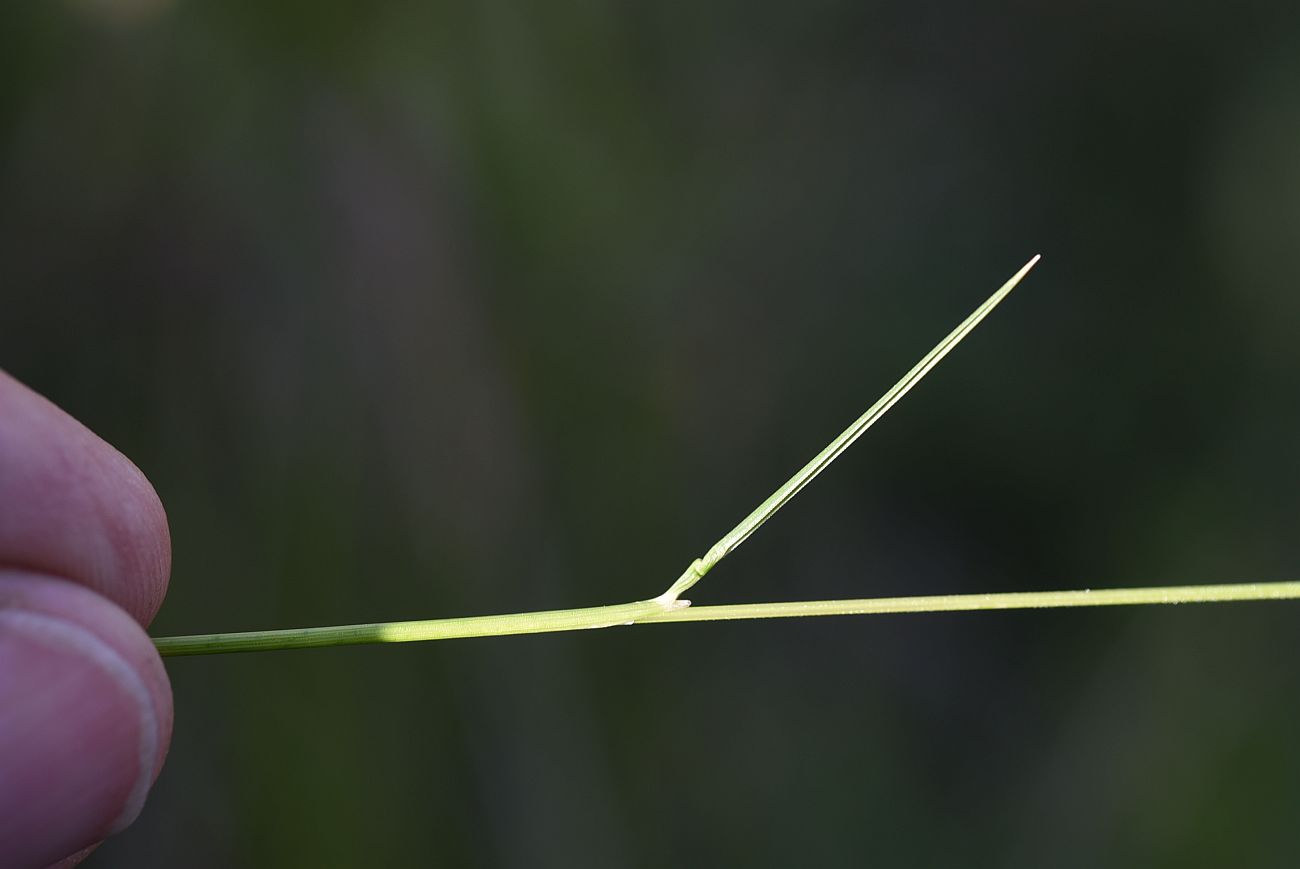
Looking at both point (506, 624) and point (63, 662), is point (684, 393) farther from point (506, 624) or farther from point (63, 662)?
point (63, 662)

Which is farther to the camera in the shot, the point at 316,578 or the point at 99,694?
the point at 316,578

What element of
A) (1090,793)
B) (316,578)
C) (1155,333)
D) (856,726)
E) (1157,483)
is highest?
(1155,333)

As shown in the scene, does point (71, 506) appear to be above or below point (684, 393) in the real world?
above

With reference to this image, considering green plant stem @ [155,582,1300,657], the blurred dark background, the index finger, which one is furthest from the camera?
the blurred dark background

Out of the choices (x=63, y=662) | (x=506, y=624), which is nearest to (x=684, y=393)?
(x=506, y=624)

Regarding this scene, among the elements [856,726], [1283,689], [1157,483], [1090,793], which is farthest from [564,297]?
[1283,689]

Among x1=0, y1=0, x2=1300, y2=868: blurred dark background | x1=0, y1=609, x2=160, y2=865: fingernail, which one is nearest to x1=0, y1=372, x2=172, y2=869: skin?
x1=0, y1=609, x2=160, y2=865: fingernail

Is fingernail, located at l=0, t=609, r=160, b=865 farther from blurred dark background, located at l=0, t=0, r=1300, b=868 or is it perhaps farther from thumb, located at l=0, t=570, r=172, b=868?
blurred dark background, located at l=0, t=0, r=1300, b=868

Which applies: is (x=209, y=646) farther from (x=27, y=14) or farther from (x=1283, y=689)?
(x=1283, y=689)
